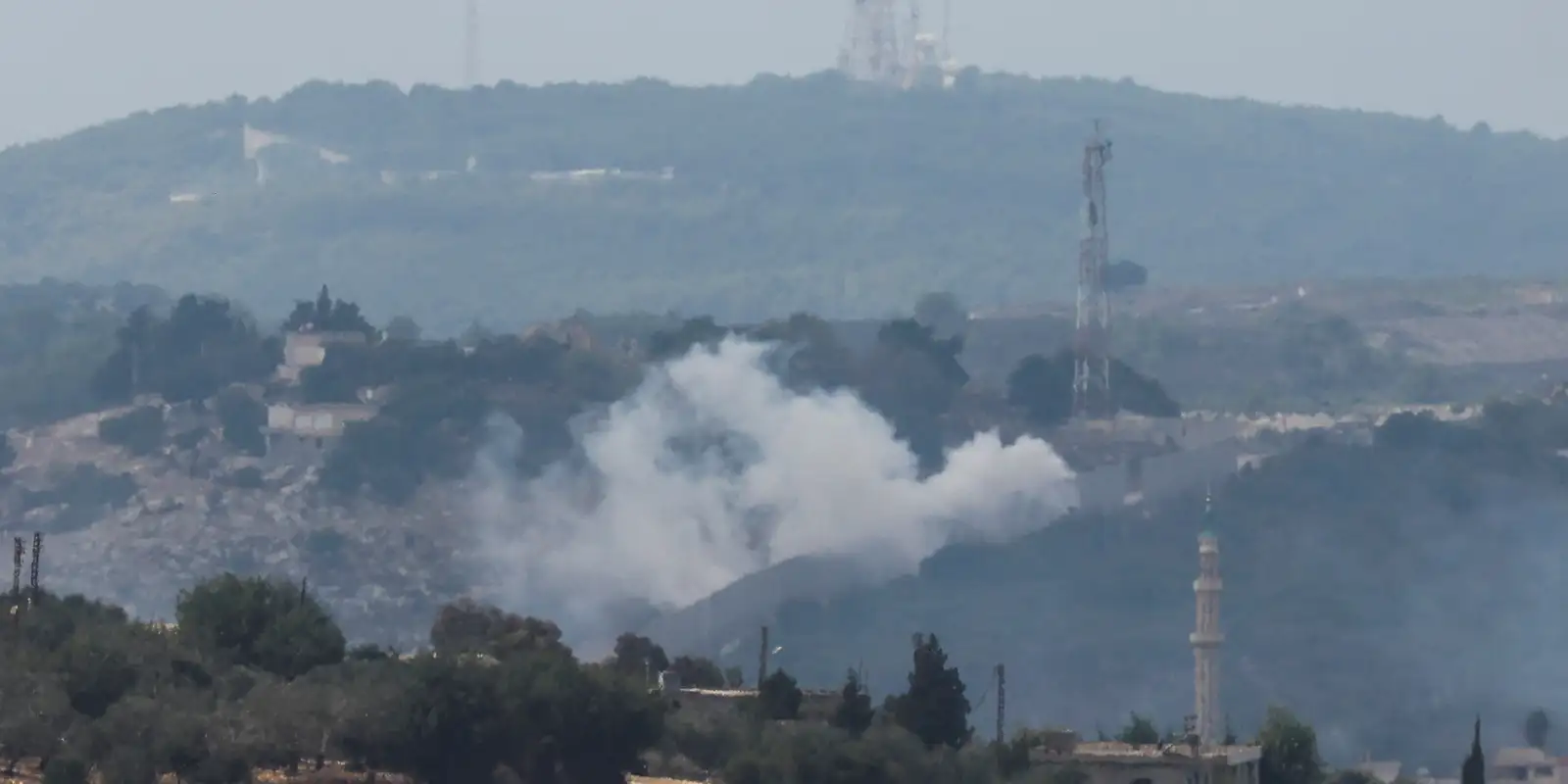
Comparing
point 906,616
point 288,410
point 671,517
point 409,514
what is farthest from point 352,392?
point 906,616

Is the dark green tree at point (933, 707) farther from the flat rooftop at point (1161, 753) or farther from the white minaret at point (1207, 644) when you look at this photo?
the white minaret at point (1207, 644)

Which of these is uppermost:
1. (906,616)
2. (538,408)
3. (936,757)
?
(538,408)

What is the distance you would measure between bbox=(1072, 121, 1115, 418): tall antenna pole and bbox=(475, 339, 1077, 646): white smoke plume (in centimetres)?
676

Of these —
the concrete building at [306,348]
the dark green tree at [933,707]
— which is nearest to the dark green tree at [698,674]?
the dark green tree at [933,707]

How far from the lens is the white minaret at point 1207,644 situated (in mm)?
110438

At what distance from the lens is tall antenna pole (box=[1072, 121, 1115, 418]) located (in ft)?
543

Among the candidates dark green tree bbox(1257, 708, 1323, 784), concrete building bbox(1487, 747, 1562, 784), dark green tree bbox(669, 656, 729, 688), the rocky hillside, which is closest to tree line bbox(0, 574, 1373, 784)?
dark green tree bbox(1257, 708, 1323, 784)

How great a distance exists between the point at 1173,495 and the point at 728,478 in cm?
1271

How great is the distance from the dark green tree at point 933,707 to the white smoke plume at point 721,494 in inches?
1932

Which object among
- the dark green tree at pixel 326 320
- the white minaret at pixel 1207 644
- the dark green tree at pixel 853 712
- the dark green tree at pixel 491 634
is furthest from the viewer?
the dark green tree at pixel 326 320

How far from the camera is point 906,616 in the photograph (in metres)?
133

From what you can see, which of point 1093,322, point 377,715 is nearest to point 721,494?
point 1093,322

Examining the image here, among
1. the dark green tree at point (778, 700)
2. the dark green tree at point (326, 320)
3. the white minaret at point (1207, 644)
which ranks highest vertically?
the dark green tree at point (326, 320)

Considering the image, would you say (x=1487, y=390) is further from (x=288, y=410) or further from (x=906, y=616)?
(x=906, y=616)
